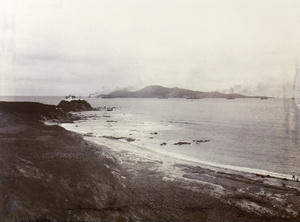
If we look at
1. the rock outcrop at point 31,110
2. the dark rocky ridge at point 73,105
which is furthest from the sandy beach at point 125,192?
the dark rocky ridge at point 73,105

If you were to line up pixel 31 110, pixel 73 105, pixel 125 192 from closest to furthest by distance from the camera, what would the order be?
1. pixel 125 192
2. pixel 31 110
3. pixel 73 105

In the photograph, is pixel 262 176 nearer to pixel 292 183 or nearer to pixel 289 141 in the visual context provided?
A: pixel 292 183

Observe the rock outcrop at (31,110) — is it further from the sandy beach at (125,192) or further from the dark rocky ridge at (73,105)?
the sandy beach at (125,192)

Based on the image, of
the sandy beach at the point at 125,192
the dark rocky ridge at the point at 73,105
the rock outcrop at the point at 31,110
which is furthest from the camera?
the dark rocky ridge at the point at 73,105

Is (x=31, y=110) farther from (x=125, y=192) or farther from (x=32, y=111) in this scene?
(x=125, y=192)

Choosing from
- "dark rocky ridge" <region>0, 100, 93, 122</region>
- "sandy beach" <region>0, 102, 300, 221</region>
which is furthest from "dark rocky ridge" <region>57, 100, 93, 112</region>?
"sandy beach" <region>0, 102, 300, 221</region>

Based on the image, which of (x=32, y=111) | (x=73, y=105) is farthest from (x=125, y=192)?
(x=73, y=105)

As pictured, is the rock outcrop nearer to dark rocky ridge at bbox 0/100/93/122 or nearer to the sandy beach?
dark rocky ridge at bbox 0/100/93/122

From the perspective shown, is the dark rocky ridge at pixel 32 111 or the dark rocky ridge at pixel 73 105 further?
the dark rocky ridge at pixel 73 105
